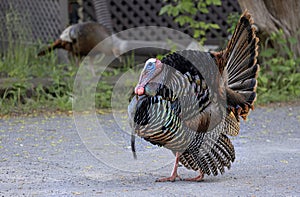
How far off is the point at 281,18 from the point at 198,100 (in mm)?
5558

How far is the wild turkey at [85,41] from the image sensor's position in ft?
32.1

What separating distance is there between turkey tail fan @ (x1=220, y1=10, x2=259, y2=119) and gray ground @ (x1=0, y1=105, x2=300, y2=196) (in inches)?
23.5

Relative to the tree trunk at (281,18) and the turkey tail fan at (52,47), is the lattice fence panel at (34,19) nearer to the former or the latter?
the turkey tail fan at (52,47)

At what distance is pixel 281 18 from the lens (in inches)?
395

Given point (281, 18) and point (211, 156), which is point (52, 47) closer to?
point (281, 18)

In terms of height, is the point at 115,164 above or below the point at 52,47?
above

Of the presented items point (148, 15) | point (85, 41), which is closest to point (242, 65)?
point (85, 41)

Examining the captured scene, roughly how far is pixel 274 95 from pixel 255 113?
1033 mm

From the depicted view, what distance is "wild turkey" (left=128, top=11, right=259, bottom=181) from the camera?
461 cm

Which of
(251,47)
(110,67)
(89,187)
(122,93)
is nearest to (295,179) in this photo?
(251,47)

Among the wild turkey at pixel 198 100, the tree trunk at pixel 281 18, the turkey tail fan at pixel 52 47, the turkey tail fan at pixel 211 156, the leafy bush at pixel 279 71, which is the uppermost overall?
the wild turkey at pixel 198 100

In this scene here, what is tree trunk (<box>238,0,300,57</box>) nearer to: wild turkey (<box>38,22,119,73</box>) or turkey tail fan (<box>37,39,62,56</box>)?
wild turkey (<box>38,22,119,73</box>)

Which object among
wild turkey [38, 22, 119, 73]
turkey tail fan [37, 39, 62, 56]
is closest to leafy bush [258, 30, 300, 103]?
wild turkey [38, 22, 119, 73]

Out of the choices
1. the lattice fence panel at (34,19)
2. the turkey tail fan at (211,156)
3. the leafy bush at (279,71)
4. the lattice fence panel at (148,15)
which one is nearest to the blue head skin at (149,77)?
the turkey tail fan at (211,156)
